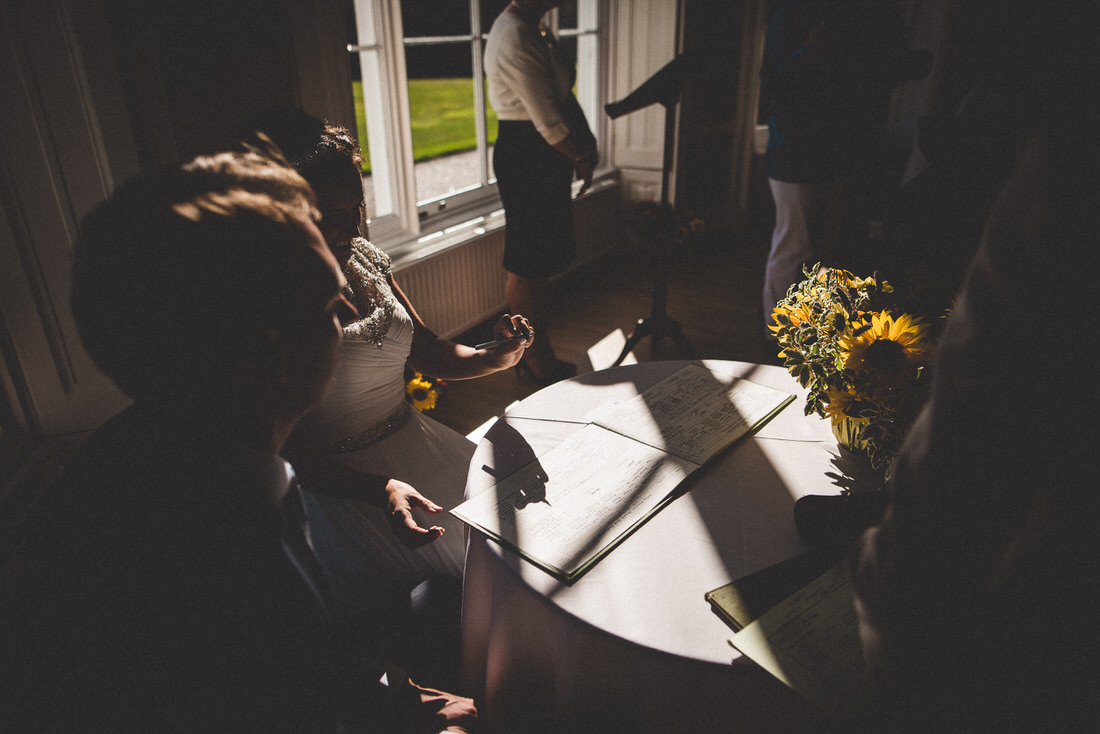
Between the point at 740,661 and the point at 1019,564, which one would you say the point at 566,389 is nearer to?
the point at 740,661

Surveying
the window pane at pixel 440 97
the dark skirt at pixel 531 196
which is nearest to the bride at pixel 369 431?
the dark skirt at pixel 531 196

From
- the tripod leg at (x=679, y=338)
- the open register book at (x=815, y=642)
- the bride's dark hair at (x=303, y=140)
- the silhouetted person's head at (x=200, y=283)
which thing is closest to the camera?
the silhouetted person's head at (x=200, y=283)

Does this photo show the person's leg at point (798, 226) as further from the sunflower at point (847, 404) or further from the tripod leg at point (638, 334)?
Answer: the sunflower at point (847, 404)

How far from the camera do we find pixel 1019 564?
43cm

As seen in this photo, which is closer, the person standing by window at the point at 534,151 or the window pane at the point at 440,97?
the person standing by window at the point at 534,151

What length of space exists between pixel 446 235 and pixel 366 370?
1.79 meters

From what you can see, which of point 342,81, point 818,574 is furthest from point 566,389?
point 342,81

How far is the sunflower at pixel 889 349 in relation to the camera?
863 mm

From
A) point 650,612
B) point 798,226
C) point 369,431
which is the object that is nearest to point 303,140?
point 369,431

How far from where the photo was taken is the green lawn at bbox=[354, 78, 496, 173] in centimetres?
1267

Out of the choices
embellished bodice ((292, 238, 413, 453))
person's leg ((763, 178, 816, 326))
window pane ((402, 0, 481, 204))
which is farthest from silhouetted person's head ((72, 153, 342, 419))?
window pane ((402, 0, 481, 204))

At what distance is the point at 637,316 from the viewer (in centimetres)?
346

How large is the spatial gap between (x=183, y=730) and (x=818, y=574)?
67 centimetres

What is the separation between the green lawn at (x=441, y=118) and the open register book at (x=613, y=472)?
11.1m
